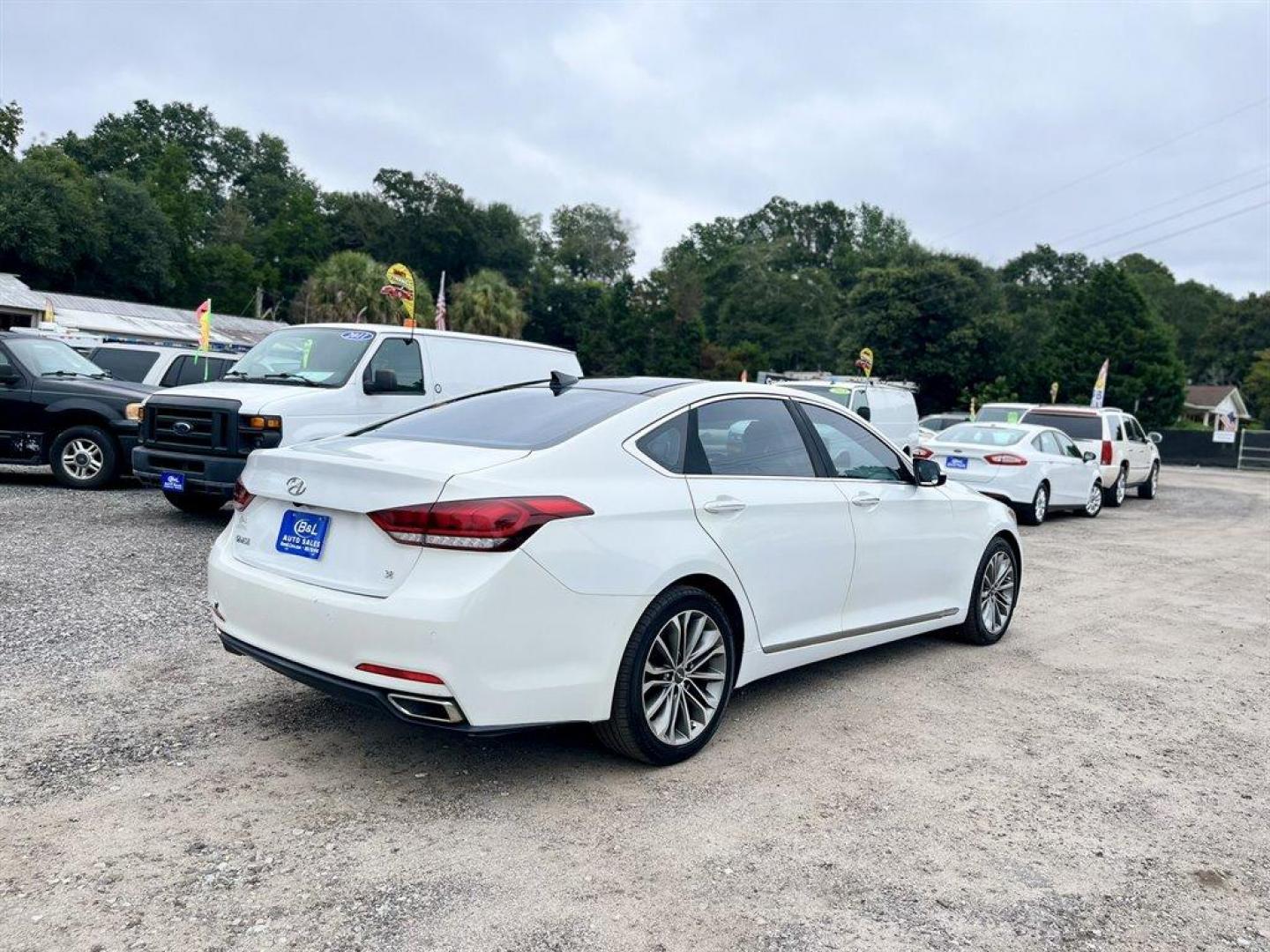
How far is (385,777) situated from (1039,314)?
6441 cm

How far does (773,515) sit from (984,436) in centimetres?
1086

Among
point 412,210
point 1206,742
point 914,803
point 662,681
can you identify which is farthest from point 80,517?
point 412,210

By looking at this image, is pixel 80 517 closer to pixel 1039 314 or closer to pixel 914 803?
pixel 914 803

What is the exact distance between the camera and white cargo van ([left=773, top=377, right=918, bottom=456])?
1674 centimetres

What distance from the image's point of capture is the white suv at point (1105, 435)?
17750 millimetres

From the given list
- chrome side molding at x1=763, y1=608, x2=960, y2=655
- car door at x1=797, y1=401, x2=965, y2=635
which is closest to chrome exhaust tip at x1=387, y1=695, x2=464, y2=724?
chrome side molding at x1=763, y1=608, x2=960, y2=655

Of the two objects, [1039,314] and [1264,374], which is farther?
[1264,374]

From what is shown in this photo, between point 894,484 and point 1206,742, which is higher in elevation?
point 894,484

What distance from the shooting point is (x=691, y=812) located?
3.77 metres

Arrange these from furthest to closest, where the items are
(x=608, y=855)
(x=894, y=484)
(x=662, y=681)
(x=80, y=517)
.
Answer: (x=80, y=517) < (x=894, y=484) < (x=662, y=681) < (x=608, y=855)

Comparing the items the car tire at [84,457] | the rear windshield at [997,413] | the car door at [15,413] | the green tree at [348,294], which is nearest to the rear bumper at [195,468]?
the car tire at [84,457]

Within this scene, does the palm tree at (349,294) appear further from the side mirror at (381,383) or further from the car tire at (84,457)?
the side mirror at (381,383)

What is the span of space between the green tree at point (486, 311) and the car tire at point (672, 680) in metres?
45.8

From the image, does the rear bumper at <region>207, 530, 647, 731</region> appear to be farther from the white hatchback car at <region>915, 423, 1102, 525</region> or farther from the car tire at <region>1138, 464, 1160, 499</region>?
the car tire at <region>1138, 464, 1160, 499</region>
